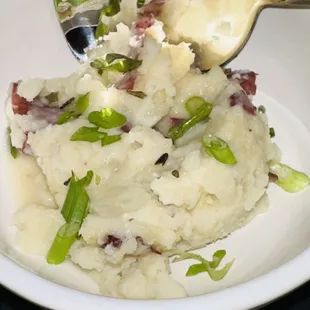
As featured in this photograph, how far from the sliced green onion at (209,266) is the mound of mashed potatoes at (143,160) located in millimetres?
25

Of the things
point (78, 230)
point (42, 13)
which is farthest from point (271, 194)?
point (42, 13)

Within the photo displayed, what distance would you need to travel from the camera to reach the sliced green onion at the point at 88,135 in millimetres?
1482

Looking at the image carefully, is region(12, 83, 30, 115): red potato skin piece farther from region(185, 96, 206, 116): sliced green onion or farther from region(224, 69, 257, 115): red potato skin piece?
region(224, 69, 257, 115): red potato skin piece

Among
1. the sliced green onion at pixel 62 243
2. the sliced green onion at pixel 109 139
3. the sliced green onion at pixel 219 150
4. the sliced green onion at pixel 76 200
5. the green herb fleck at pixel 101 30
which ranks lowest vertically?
the sliced green onion at pixel 62 243

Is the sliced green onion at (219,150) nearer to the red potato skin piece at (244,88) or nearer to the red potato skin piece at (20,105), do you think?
the red potato skin piece at (244,88)

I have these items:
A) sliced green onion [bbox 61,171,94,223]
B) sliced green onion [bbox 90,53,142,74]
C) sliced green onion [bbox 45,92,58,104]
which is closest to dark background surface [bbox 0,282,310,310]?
sliced green onion [bbox 61,171,94,223]

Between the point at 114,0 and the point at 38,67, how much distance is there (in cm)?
28

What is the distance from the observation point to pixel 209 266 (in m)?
1.46

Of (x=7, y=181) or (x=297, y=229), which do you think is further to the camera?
(x=7, y=181)

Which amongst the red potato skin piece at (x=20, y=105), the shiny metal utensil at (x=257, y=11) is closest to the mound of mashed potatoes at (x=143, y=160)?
the red potato skin piece at (x=20, y=105)

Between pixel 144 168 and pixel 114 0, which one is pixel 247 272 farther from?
pixel 114 0

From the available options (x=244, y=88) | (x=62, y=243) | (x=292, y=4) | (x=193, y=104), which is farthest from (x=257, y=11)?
(x=62, y=243)

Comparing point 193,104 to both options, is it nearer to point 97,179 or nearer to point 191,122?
point 191,122

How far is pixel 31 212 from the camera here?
4.95ft
